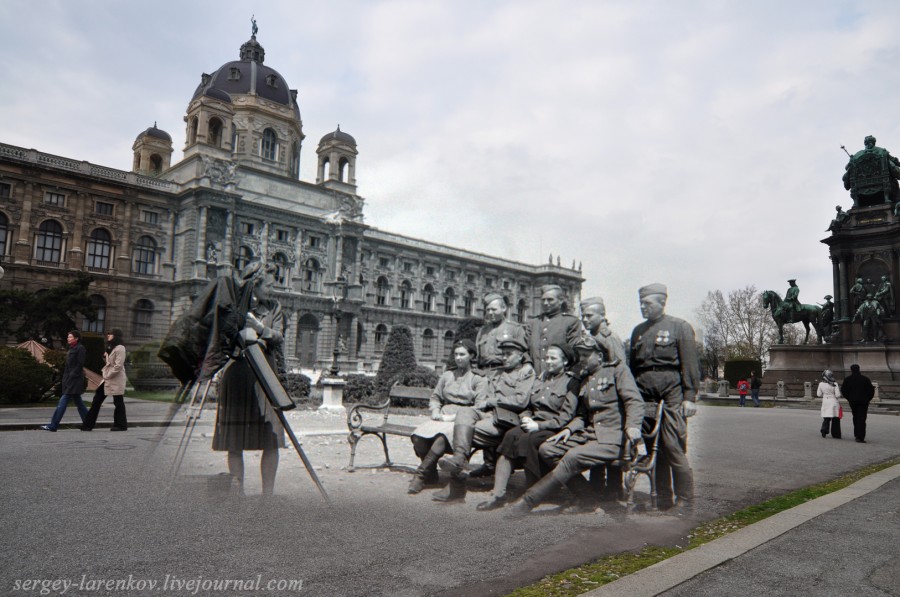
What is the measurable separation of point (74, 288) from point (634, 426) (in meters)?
32.9

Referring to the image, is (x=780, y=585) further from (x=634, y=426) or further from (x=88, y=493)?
(x=88, y=493)

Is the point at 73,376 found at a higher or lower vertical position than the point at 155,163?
lower

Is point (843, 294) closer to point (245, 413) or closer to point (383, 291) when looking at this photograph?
point (245, 413)

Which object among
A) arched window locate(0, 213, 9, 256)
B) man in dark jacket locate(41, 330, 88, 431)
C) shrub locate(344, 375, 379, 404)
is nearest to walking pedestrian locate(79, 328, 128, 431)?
man in dark jacket locate(41, 330, 88, 431)

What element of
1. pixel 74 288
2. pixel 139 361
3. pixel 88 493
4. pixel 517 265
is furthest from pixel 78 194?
pixel 88 493

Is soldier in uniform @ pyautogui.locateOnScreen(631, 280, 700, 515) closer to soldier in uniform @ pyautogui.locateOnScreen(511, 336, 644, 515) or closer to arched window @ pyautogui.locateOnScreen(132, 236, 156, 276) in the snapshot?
soldier in uniform @ pyautogui.locateOnScreen(511, 336, 644, 515)

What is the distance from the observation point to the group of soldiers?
5.18 m

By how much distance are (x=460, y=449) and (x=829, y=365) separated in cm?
2593

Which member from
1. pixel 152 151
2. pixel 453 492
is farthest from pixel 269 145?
pixel 453 492

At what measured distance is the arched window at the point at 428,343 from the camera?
59.2m

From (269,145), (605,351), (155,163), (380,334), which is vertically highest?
(269,145)

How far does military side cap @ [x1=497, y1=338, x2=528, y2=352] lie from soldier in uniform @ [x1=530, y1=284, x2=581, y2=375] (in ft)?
1.02

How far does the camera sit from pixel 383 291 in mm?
57312

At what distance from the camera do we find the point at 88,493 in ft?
16.5
